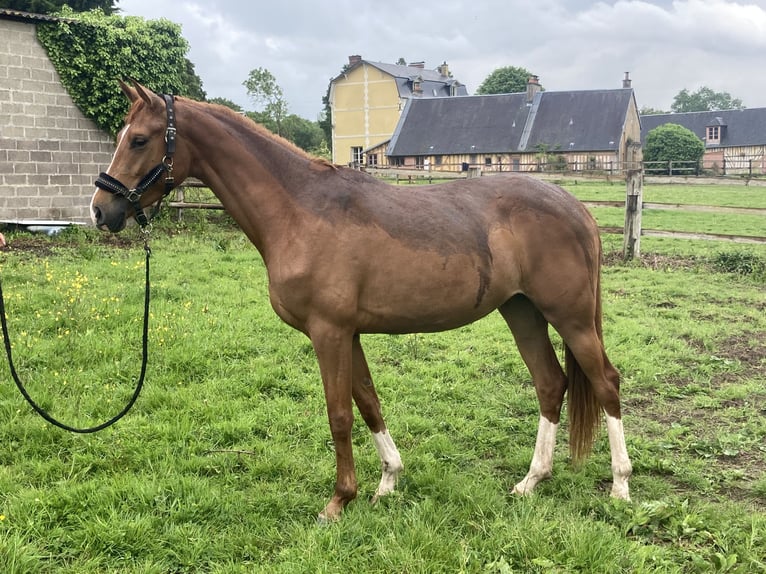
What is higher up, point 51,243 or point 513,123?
point 513,123

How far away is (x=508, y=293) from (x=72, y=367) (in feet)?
13.2

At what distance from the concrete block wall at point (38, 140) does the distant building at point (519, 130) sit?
33.3 m

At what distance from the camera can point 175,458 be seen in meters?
3.85

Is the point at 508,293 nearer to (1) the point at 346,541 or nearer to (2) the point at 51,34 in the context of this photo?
(1) the point at 346,541

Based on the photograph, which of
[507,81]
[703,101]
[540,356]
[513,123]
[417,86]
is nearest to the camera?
[540,356]

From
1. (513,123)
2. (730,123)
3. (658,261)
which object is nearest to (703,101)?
(730,123)

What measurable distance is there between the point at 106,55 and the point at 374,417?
13327 millimetres

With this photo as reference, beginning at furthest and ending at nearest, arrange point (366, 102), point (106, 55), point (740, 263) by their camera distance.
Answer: point (366, 102) < point (106, 55) < point (740, 263)

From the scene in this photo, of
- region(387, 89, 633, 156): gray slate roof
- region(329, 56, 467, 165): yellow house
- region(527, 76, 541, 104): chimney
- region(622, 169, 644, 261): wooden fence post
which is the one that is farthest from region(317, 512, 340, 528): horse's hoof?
region(329, 56, 467, 165): yellow house

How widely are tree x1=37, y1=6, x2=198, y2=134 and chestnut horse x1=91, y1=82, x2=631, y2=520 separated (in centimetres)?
1039

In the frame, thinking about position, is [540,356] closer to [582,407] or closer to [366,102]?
[582,407]

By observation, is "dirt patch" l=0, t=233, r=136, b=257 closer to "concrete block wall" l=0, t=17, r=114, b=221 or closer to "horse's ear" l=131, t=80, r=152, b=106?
"concrete block wall" l=0, t=17, r=114, b=221

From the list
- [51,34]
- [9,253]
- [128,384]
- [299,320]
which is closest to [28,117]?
[51,34]

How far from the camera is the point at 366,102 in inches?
2203
